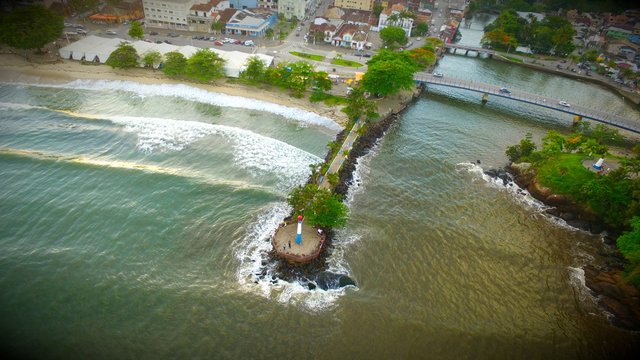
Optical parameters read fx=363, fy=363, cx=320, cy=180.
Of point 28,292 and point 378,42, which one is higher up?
point 378,42

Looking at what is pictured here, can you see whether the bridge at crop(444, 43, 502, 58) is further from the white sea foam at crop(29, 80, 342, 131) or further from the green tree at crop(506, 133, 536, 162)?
the white sea foam at crop(29, 80, 342, 131)

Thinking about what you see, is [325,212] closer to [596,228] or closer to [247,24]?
[596,228]

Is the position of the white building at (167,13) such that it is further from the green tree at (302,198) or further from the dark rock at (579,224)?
the dark rock at (579,224)

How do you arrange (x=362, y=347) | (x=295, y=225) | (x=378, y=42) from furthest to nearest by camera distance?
(x=378, y=42) → (x=295, y=225) → (x=362, y=347)

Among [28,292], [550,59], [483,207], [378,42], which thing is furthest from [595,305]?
[550,59]

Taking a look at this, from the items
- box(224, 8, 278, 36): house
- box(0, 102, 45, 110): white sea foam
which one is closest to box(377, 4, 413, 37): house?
box(224, 8, 278, 36): house

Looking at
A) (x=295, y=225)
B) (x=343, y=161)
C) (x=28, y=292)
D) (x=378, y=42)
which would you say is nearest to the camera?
(x=28, y=292)

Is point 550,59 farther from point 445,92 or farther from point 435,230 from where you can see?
point 435,230
